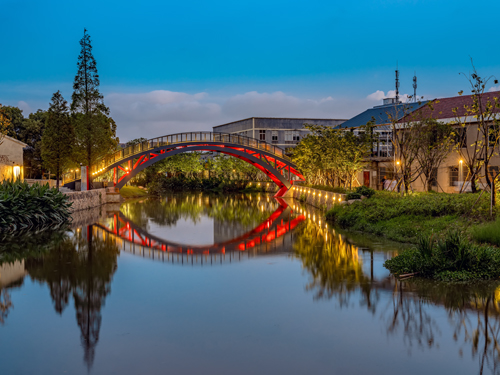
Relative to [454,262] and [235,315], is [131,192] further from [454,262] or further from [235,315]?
[235,315]

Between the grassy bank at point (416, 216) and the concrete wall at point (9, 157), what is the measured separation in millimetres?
20505

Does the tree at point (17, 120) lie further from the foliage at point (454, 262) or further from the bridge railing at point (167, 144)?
the foliage at point (454, 262)

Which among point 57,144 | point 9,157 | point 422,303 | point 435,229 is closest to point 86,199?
point 9,157

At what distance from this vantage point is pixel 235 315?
309 inches

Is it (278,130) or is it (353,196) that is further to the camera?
(278,130)

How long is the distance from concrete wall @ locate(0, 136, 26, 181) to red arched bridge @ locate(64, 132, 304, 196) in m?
5.58

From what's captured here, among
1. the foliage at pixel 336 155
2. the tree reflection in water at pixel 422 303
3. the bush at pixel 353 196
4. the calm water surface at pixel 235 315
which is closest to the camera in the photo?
the calm water surface at pixel 235 315

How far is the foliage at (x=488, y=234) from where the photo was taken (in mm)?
12117

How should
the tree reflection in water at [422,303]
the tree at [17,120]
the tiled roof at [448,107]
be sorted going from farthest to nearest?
the tree at [17,120] < the tiled roof at [448,107] < the tree reflection in water at [422,303]

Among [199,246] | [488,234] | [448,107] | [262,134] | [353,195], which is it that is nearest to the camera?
[488,234]

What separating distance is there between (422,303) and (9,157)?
3214 centimetres

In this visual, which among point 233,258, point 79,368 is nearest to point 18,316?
point 79,368

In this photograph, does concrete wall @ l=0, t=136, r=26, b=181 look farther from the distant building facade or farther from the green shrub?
the distant building facade

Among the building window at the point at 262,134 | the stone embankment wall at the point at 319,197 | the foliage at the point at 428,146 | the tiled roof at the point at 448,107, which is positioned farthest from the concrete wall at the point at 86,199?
the building window at the point at 262,134
